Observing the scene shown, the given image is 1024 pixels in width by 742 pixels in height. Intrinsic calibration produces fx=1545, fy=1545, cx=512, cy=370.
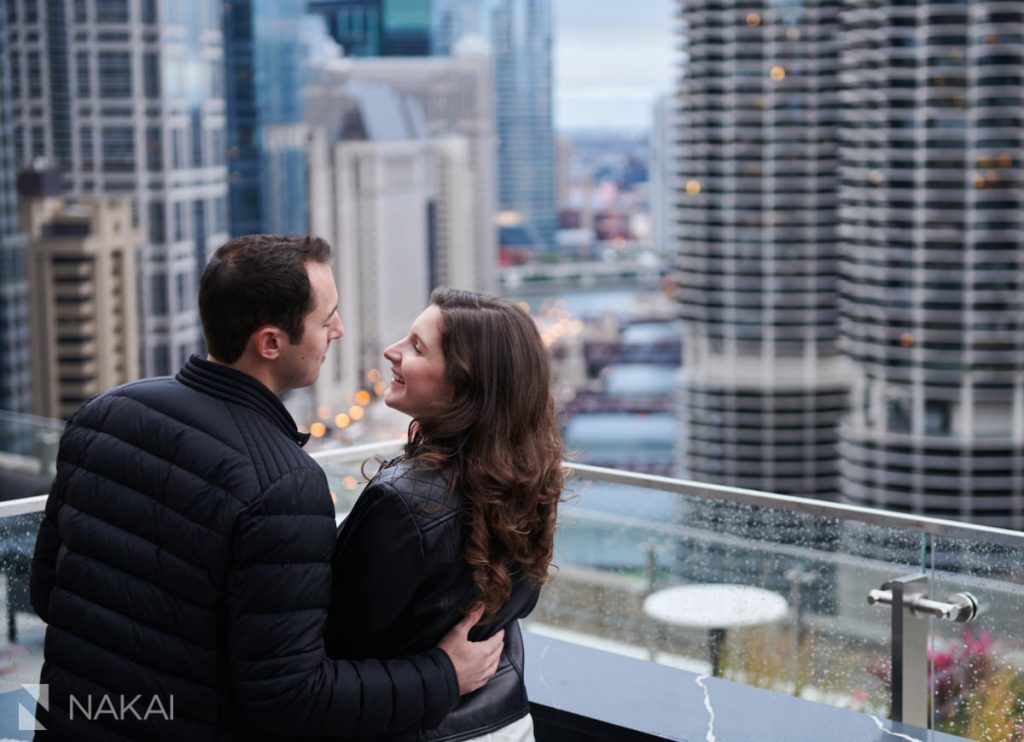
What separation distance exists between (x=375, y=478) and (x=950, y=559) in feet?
3.34

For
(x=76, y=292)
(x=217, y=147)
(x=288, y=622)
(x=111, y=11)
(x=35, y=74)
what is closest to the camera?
(x=288, y=622)

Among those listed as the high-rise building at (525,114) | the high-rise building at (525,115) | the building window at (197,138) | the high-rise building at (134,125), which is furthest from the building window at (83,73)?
the high-rise building at (525,115)

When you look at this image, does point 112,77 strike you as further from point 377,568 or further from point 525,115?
point 377,568

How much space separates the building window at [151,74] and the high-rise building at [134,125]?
3 cm

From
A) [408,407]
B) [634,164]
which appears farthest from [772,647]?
[634,164]

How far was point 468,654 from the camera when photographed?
152cm

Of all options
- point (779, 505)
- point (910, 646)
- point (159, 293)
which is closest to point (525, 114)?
point (159, 293)

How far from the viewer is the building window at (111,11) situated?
41.9 metres

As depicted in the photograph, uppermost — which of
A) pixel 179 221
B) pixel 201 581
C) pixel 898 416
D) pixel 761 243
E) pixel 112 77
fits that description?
pixel 112 77

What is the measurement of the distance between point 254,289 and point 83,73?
4289 cm

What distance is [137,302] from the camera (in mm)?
41000

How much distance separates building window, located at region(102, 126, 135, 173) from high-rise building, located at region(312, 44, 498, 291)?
20.6 meters

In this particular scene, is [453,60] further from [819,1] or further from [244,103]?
[819,1]

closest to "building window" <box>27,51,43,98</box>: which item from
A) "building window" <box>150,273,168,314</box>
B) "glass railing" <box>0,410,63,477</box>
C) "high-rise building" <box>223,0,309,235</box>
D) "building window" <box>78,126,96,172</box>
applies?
"building window" <box>78,126,96,172</box>
